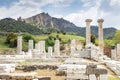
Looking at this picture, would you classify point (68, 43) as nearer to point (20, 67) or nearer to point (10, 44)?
point (10, 44)

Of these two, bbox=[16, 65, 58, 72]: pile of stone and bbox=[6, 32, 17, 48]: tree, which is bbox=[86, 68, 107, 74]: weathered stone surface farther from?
bbox=[6, 32, 17, 48]: tree

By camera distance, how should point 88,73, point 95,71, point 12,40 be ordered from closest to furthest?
point 95,71 < point 88,73 < point 12,40

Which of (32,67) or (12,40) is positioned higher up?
(12,40)

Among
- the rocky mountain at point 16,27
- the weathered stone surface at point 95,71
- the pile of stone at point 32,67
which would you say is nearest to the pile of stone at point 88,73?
the weathered stone surface at point 95,71

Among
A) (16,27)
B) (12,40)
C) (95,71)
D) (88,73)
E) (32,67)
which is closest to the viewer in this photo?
(95,71)

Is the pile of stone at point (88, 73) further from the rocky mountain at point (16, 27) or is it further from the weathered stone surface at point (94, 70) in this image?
the rocky mountain at point (16, 27)

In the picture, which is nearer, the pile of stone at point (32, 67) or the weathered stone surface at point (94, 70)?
the weathered stone surface at point (94, 70)

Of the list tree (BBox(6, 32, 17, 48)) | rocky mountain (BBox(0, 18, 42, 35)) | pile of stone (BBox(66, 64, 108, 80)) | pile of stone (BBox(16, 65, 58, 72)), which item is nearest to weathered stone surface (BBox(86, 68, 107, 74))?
pile of stone (BBox(66, 64, 108, 80))

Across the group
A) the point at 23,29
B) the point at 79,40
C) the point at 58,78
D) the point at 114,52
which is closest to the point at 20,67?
the point at 58,78

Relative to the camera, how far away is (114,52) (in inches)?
2036

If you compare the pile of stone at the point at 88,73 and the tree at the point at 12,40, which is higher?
the tree at the point at 12,40

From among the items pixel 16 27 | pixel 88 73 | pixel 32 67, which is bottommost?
pixel 88 73

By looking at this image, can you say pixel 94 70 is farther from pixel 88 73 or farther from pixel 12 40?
pixel 12 40

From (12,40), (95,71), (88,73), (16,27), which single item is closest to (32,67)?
(88,73)
